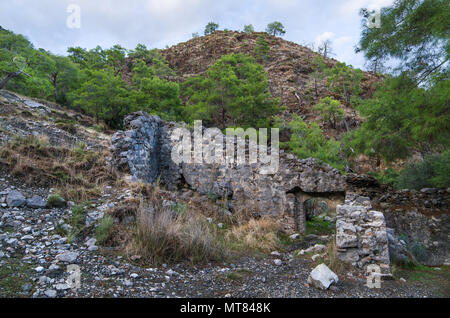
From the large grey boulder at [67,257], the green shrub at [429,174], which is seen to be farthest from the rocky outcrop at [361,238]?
the green shrub at [429,174]

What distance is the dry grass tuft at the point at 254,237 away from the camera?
577cm

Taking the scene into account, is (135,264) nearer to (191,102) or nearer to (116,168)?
(116,168)

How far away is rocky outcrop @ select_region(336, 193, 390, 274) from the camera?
4.55 meters

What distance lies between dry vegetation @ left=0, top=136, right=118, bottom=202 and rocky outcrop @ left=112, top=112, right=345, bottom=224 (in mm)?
772

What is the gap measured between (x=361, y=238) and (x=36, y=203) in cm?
576

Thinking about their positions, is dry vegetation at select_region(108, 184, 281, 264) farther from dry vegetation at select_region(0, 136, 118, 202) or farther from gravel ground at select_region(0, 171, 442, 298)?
dry vegetation at select_region(0, 136, 118, 202)

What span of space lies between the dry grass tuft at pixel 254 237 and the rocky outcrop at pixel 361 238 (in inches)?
63.5

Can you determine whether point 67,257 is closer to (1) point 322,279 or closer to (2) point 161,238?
(2) point 161,238

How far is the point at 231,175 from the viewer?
8.62 meters

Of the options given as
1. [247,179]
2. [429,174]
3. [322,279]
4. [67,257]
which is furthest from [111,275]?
[429,174]

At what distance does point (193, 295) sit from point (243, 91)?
1342 centimetres

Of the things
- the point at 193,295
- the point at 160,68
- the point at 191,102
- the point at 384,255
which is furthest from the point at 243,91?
the point at 160,68

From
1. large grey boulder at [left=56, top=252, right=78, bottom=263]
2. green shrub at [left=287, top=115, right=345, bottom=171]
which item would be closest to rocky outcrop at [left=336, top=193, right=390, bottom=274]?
large grey boulder at [left=56, top=252, right=78, bottom=263]

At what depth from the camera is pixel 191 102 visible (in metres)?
17.2
